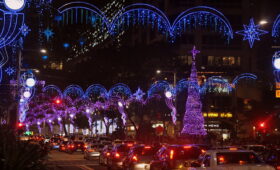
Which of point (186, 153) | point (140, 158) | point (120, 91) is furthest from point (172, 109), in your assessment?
point (186, 153)

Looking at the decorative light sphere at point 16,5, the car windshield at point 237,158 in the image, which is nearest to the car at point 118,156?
the decorative light sphere at point 16,5

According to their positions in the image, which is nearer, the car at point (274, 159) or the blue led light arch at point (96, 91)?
the car at point (274, 159)

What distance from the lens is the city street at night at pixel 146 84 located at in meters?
17.2

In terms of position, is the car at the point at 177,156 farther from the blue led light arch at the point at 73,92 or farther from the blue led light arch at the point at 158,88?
the blue led light arch at the point at 73,92

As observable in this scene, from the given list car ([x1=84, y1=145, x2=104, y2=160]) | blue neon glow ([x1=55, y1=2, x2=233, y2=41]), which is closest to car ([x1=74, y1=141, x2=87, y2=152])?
car ([x1=84, y1=145, x2=104, y2=160])

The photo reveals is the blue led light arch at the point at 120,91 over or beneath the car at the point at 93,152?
over

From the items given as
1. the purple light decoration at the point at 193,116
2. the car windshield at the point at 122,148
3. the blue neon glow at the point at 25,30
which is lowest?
the car windshield at the point at 122,148

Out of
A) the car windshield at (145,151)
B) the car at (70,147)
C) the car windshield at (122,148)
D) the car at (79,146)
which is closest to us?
the car windshield at (145,151)

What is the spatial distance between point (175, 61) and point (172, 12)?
2036 cm

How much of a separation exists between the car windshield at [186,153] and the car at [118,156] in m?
8.76

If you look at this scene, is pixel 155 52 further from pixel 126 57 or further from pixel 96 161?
pixel 96 161

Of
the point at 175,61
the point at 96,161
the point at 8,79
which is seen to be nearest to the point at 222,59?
the point at 175,61

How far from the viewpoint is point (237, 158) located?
44.7 ft

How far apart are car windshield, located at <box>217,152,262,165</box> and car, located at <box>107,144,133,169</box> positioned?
551 inches
